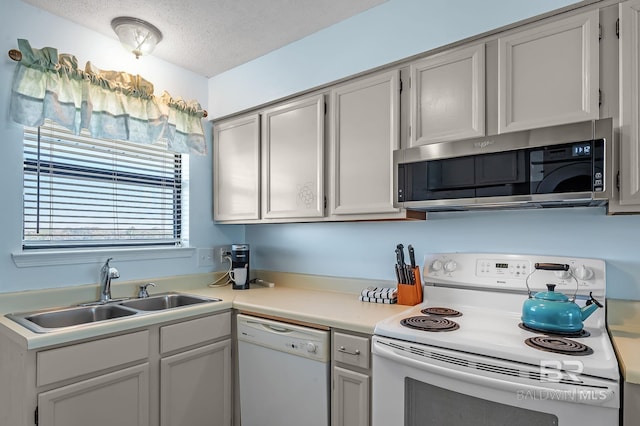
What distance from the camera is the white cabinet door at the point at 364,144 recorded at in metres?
1.91

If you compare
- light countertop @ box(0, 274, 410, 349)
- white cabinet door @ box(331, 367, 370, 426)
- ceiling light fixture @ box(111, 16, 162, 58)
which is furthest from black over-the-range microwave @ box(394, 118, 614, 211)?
ceiling light fixture @ box(111, 16, 162, 58)

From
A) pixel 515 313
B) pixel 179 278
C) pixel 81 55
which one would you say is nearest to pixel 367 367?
pixel 515 313

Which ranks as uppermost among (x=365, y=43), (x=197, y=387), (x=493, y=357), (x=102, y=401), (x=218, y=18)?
(x=218, y=18)

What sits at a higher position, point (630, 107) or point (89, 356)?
point (630, 107)

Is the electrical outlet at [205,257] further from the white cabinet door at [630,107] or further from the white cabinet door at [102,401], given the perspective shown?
the white cabinet door at [630,107]

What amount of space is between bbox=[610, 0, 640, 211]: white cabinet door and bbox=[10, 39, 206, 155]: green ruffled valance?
2289 millimetres

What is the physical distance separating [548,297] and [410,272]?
687mm

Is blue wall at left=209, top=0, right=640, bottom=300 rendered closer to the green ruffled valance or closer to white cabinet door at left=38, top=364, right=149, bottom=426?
the green ruffled valance

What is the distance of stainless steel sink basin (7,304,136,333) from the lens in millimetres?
1826

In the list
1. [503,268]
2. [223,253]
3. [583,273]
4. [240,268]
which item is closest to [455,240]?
[503,268]

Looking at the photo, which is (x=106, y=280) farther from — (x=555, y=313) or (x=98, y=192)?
(x=555, y=313)

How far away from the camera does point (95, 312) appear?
203 cm

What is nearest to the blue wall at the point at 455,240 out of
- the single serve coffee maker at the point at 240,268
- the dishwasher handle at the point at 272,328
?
the single serve coffee maker at the point at 240,268

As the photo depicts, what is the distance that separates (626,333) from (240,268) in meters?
2.10
